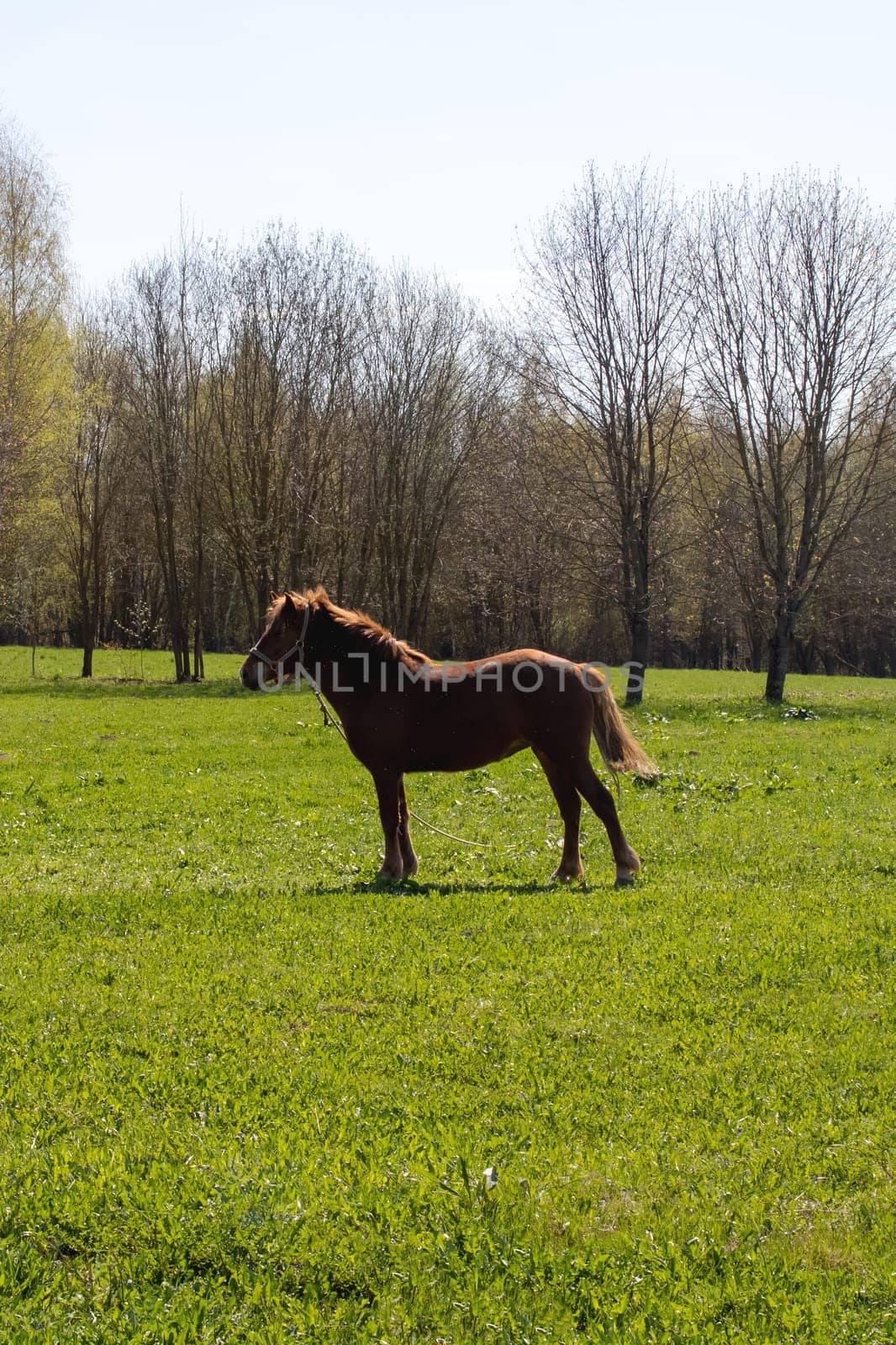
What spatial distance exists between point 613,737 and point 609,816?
823 mm

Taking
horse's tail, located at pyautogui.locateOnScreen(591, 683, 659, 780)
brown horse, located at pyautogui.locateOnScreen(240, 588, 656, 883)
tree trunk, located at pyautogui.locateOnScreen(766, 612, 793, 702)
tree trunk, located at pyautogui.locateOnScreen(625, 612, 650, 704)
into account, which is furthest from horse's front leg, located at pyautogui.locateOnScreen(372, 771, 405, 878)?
tree trunk, located at pyautogui.locateOnScreen(766, 612, 793, 702)

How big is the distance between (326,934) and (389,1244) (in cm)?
403

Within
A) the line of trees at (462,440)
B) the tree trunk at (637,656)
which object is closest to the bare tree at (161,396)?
the line of trees at (462,440)

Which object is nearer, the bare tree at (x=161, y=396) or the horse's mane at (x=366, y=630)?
the horse's mane at (x=366, y=630)

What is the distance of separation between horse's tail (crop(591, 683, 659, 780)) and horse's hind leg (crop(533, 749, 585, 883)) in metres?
0.47

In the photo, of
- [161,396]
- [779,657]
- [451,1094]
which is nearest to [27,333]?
[161,396]

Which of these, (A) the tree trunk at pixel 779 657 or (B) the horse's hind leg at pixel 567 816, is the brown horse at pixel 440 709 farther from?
(A) the tree trunk at pixel 779 657

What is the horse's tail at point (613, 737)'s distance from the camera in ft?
33.3

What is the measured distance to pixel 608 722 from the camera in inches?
401

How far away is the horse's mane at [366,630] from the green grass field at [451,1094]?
6.90 feet

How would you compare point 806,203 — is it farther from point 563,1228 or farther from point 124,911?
point 563,1228

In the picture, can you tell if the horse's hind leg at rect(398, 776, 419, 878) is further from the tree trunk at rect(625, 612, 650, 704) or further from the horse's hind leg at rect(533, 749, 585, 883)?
the tree trunk at rect(625, 612, 650, 704)

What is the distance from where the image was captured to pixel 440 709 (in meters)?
10.1

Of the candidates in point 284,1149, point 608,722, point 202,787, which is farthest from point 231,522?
point 284,1149
